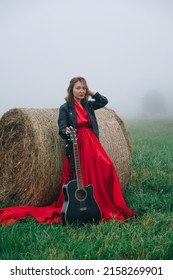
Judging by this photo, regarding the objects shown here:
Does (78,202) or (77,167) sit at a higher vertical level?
(77,167)

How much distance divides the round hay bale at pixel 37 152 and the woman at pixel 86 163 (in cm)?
20

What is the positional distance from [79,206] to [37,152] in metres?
1.13

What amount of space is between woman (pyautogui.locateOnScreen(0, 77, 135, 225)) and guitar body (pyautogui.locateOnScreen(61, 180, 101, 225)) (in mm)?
336

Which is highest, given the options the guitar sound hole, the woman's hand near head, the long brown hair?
the long brown hair

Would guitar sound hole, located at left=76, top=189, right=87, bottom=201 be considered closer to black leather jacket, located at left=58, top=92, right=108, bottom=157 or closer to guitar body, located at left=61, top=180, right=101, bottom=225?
guitar body, located at left=61, top=180, right=101, bottom=225

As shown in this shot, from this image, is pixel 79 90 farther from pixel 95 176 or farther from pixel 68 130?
pixel 95 176

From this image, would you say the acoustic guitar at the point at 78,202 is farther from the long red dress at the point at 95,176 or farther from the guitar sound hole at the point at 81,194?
the long red dress at the point at 95,176

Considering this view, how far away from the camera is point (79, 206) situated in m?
5.43

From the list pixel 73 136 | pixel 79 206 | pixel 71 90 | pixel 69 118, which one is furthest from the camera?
pixel 71 90

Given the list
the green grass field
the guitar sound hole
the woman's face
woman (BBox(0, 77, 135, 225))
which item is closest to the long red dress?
woman (BBox(0, 77, 135, 225))

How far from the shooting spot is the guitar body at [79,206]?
17.6ft

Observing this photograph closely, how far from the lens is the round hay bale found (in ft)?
20.2

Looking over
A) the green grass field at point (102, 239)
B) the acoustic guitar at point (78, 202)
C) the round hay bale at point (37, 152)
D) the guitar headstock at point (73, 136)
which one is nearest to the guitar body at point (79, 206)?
the acoustic guitar at point (78, 202)

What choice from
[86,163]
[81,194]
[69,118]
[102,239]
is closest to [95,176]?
[86,163]
